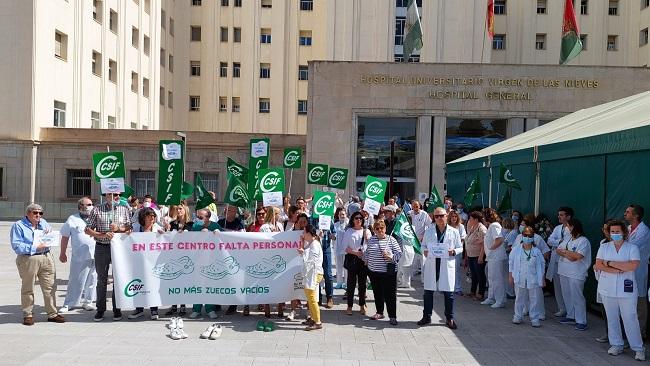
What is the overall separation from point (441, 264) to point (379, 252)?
103 cm

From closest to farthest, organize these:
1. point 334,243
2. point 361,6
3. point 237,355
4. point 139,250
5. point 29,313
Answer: point 237,355 < point 29,313 < point 139,250 < point 334,243 < point 361,6

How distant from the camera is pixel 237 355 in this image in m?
7.76

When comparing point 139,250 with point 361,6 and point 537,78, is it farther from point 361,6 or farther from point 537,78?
point 361,6

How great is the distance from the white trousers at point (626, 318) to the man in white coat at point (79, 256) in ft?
27.3

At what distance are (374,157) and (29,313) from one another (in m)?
22.9

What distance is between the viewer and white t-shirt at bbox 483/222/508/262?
449 inches

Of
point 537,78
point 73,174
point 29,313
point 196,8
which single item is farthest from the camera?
point 196,8

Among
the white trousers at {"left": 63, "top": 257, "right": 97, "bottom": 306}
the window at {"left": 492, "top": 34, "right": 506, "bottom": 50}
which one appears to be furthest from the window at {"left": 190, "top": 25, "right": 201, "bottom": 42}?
the white trousers at {"left": 63, "top": 257, "right": 97, "bottom": 306}

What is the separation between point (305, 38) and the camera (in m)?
53.7

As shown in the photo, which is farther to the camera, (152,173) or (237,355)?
(152,173)

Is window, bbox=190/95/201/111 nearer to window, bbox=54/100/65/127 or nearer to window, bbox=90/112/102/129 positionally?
window, bbox=90/112/102/129

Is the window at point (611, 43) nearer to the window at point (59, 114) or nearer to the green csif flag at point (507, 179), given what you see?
the green csif flag at point (507, 179)

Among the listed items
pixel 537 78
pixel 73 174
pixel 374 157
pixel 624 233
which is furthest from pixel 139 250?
pixel 73 174

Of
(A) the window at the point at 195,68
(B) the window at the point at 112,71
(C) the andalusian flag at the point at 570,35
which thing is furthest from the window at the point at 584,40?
(B) the window at the point at 112,71
